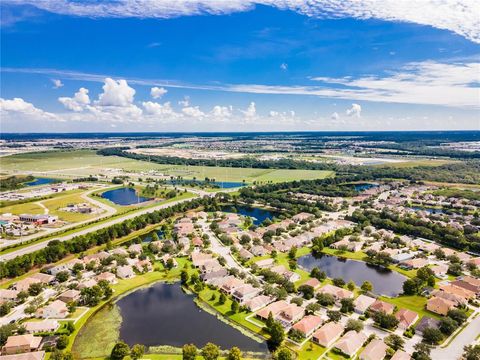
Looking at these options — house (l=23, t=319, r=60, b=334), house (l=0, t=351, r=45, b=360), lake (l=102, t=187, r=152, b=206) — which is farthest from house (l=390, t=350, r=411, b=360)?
lake (l=102, t=187, r=152, b=206)

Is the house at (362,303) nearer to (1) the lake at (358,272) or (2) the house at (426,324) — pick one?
(1) the lake at (358,272)

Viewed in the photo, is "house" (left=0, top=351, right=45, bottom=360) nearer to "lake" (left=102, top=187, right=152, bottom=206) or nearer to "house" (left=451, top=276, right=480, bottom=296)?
"house" (left=451, top=276, right=480, bottom=296)

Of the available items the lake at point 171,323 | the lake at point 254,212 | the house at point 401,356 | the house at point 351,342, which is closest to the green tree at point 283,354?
the lake at point 171,323

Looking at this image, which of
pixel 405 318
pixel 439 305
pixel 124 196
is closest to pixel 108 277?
pixel 405 318

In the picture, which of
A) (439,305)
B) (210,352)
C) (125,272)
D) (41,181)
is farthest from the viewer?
Result: (41,181)

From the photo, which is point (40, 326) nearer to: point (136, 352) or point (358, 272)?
point (136, 352)
